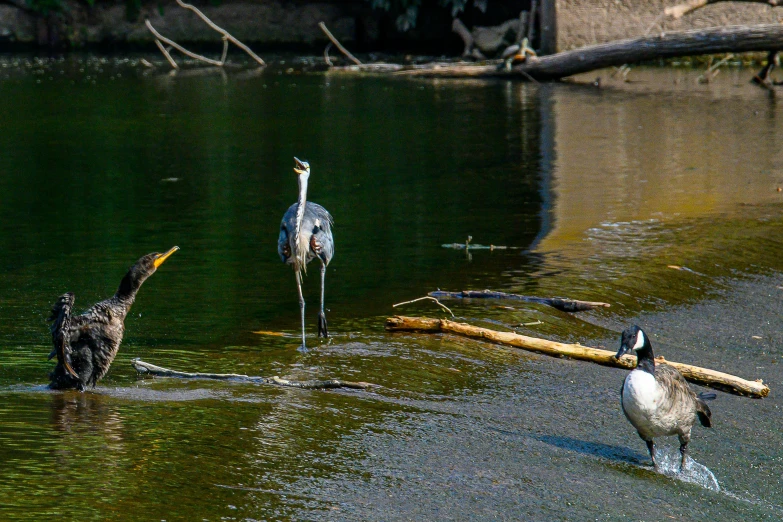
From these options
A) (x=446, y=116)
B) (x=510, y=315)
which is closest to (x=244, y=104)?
(x=446, y=116)

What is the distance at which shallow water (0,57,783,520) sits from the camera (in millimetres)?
5191

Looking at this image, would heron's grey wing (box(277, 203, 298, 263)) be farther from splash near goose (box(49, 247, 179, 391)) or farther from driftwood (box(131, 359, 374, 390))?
splash near goose (box(49, 247, 179, 391))

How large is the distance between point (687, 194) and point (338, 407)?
742 centimetres

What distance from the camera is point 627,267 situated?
31.4ft

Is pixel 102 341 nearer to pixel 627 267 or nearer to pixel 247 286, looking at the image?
pixel 247 286

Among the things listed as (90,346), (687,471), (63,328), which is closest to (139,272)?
(90,346)

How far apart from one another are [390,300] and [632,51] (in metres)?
15.5

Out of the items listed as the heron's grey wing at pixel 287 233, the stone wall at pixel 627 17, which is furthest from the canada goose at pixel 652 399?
the stone wall at pixel 627 17

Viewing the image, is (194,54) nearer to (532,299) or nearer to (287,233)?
(532,299)

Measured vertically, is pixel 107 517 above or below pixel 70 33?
Result: below

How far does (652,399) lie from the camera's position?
5359 mm

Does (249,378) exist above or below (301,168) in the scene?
below

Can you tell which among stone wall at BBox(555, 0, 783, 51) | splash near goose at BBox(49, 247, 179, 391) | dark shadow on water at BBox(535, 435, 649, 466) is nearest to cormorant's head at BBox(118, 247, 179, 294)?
splash near goose at BBox(49, 247, 179, 391)

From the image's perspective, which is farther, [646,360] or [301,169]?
[301,169]
